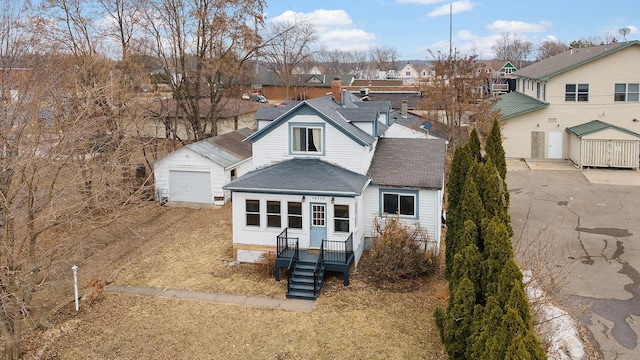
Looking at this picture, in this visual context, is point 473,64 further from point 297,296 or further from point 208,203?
point 297,296

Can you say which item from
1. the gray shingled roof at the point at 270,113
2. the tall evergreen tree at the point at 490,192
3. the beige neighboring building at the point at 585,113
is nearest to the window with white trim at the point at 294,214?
the gray shingled roof at the point at 270,113

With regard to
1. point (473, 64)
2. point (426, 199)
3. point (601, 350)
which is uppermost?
point (473, 64)

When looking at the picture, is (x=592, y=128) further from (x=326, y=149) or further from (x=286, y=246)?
(x=286, y=246)

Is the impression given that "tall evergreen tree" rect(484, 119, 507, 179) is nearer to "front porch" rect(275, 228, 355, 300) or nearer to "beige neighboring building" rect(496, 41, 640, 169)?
"front porch" rect(275, 228, 355, 300)

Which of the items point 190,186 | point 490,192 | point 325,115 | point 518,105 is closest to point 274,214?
point 325,115

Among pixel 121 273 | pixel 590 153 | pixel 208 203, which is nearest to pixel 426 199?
pixel 121 273

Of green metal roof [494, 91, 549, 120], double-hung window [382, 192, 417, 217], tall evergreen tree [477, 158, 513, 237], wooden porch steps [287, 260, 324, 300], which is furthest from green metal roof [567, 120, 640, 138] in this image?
wooden porch steps [287, 260, 324, 300]
